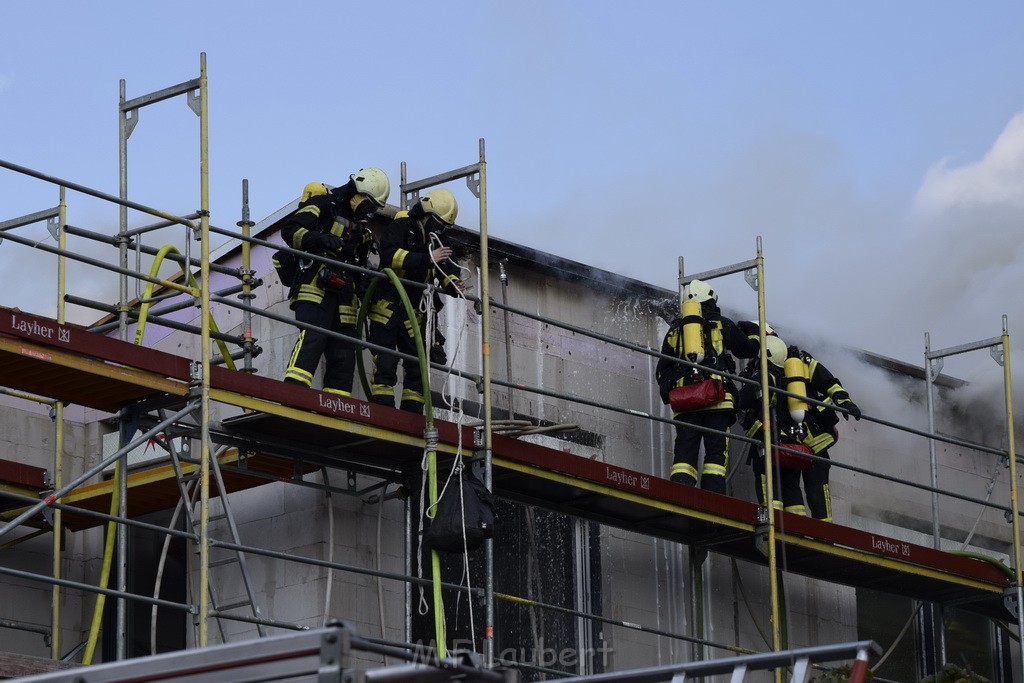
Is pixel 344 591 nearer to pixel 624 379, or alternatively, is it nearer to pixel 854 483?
pixel 624 379

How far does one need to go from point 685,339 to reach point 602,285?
3.76ft

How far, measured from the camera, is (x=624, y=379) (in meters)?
15.2

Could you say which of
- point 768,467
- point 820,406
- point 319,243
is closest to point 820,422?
point 820,406

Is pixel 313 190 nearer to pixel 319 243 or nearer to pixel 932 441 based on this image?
pixel 319 243

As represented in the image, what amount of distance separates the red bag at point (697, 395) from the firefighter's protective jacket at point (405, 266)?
105 inches

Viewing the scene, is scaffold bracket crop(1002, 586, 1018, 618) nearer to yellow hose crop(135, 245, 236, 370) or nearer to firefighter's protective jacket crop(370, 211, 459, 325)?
firefighter's protective jacket crop(370, 211, 459, 325)

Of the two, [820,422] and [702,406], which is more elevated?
[820,422]

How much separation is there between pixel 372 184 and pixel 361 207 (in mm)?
174

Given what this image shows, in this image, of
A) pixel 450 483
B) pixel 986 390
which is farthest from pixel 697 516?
pixel 986 390

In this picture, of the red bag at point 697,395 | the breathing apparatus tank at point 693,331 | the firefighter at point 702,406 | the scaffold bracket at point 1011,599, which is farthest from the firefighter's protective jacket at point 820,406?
the scaffold bracket at point 1011,599

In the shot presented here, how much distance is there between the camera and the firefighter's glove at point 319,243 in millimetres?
11836

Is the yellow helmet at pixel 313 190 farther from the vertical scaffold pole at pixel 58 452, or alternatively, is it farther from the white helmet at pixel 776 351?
the white helmet at pixel 776 351

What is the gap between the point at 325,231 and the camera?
40.3 feet

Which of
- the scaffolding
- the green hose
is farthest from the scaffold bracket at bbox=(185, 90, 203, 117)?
the green hose
